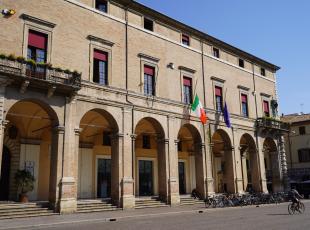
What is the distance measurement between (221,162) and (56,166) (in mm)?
21744

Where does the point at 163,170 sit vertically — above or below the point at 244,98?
below

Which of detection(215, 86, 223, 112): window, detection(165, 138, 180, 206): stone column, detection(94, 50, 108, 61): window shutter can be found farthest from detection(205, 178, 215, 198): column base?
detection(94, 50, 108, 61): window shutter

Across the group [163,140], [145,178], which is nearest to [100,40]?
[163,140]

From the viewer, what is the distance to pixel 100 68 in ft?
69.5

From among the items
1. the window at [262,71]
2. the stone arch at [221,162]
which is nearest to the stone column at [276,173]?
the stone arch at [221,162]

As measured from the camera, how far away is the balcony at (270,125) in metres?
32.3

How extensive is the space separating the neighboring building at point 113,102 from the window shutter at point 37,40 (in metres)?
0.05

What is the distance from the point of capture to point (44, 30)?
61.3 feet

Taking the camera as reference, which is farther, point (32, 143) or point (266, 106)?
point (266, 106)

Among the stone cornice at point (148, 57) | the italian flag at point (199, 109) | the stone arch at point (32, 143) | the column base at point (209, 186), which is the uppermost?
the stone cornice at point (148, 57)

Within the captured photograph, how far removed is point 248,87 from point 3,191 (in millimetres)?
22904

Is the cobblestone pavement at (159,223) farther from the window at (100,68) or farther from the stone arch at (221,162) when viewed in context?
the stone arch at (221,162)

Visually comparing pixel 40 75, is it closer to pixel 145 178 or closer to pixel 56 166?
pixel 56 166

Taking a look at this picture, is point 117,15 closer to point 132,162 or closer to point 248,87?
point 132,162
